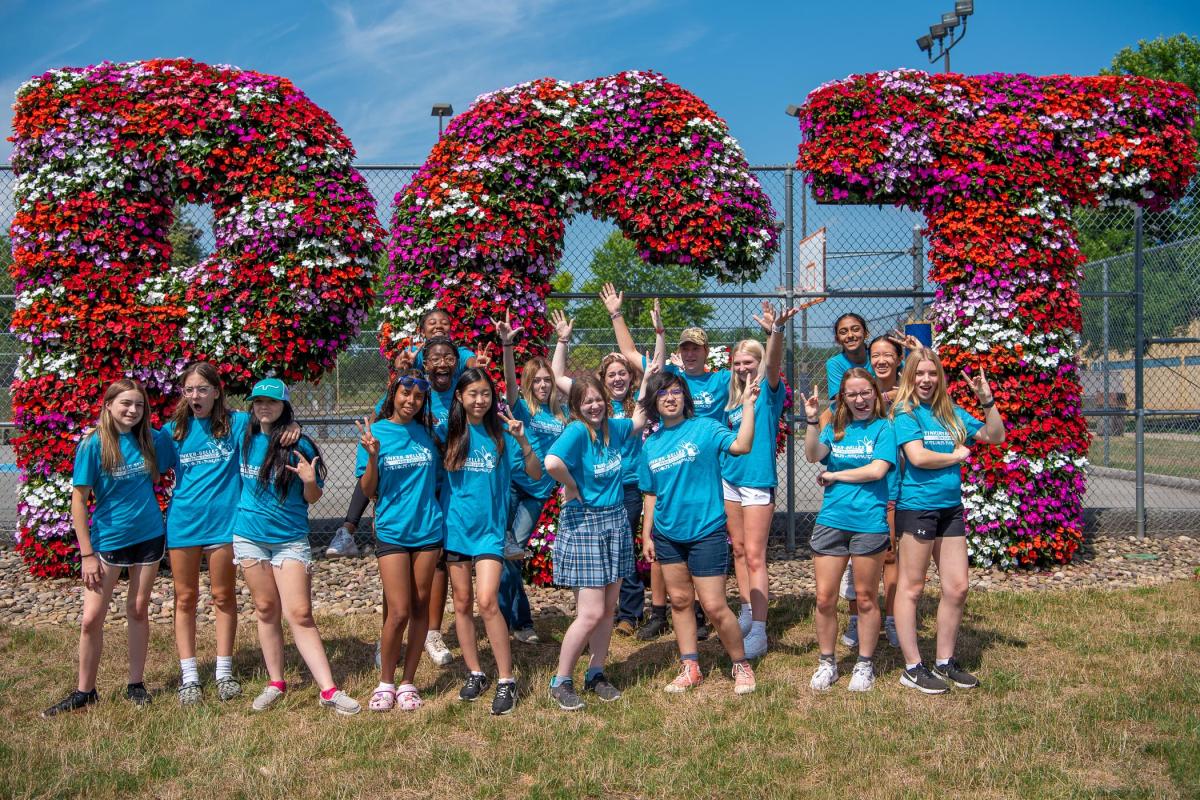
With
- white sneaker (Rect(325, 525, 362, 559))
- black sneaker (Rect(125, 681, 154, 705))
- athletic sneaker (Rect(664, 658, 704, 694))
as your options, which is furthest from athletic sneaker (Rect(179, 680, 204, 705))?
athletic sneaker (Rect(664, 658, 704, 694))

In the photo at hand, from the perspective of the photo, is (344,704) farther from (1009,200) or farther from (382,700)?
(1009,200)

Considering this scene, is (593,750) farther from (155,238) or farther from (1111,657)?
(155,238)

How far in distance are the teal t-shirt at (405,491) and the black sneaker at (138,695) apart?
141 cm

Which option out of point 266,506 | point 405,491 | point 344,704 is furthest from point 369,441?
point 344,704

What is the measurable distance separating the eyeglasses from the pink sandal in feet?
4.83

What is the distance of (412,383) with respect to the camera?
13.9 ft

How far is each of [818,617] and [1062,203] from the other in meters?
4.72

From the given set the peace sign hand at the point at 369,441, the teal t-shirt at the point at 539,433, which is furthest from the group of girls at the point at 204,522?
the teal t-shirt at the point at 539,433

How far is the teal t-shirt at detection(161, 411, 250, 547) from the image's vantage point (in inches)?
171

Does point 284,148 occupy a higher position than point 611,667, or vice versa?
point 284,148

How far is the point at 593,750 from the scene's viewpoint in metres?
3.62

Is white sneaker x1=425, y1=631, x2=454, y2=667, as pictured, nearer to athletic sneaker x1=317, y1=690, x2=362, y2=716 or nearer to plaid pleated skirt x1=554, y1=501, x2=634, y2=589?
athletic sneaker x1=317, y1=690, x2=362, y2=716

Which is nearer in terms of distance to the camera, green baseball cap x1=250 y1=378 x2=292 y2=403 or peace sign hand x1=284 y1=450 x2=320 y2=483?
peace sign hand x1=284 y1=450 x2=320 y2=483

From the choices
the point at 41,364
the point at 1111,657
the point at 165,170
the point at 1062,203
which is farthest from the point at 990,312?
the point at 41,364
